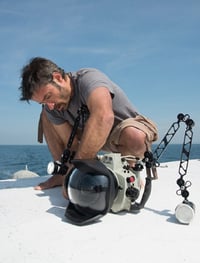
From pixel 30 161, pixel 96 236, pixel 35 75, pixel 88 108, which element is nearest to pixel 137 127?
pixel 88 108

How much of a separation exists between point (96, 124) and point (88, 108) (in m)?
0.17

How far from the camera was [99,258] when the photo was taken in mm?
1056

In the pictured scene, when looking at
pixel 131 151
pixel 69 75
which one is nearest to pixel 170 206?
pixel 131 151

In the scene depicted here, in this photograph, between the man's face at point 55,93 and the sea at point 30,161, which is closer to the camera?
the man's face at point 55,93

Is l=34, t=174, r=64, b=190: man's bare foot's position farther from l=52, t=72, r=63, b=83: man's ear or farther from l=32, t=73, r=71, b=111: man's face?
l=52, t=72, r=63, b=83: man's ear

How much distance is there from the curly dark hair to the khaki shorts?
0.55m

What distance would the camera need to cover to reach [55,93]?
76.9 inches

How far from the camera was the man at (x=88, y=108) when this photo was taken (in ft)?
5.75

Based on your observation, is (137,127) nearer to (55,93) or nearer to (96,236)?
(55,93)

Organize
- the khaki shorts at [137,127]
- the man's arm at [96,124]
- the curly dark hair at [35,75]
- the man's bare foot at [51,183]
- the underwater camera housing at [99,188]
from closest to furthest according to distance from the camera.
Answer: the underwater camera housing at [99,188]
the man's arm at [96,124]
the curly dark hair at [35,75]
the khaki shorts at [137,127]
the man's bare foot at [51,183]

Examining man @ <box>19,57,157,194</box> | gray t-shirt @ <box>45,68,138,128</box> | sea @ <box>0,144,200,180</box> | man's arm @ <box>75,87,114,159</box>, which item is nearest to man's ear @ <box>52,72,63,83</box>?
man @ <box>19,57,157,194</box>

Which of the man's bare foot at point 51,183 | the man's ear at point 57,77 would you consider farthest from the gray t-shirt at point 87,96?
the man's bare foot at point 51,183

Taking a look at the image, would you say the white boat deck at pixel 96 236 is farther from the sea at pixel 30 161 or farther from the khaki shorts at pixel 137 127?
the sea at pixel 30 161

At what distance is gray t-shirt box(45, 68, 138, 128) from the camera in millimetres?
1882
